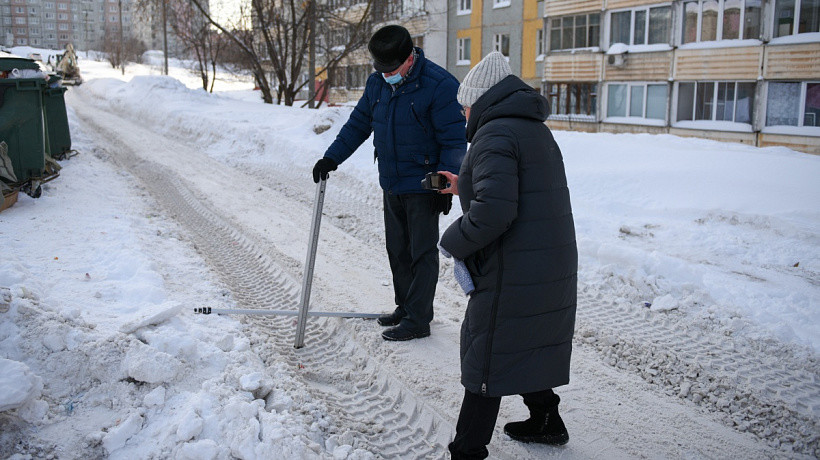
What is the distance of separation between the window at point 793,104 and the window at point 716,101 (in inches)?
26.4

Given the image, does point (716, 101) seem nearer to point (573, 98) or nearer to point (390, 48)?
point (573, 98)

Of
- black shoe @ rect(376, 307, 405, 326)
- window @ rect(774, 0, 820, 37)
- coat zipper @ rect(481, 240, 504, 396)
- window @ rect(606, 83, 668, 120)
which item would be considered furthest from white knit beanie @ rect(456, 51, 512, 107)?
window @ rect(606, 83, 668, 120)

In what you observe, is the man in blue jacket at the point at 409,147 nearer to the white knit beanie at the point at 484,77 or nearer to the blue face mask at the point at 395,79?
the blue face mask at the point at 395,79

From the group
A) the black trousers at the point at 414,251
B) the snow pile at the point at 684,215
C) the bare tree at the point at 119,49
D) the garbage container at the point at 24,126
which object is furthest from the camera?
the bare tree at the point at 119,49

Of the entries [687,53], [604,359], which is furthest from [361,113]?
[687,53]

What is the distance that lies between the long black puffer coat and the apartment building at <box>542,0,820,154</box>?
20.4m

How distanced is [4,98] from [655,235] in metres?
Answer: 7.84

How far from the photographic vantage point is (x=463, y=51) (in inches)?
1363

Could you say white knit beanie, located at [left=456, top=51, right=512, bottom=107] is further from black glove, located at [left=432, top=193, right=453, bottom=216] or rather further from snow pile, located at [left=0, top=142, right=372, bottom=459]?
snow pile, located at [left=0, top=142, right=372, bottom=459]

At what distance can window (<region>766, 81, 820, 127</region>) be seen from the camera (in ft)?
64.6

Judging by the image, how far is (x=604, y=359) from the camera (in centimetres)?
429

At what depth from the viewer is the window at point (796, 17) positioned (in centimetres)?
1936

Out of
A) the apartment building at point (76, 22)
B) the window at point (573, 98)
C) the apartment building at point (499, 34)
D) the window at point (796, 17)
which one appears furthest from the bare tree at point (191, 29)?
the apartment building at point (76, 22)

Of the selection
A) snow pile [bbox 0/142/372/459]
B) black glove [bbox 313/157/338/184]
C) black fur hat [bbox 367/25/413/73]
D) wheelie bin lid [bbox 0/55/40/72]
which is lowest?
snow pile [bbox 0/142/372/459]
